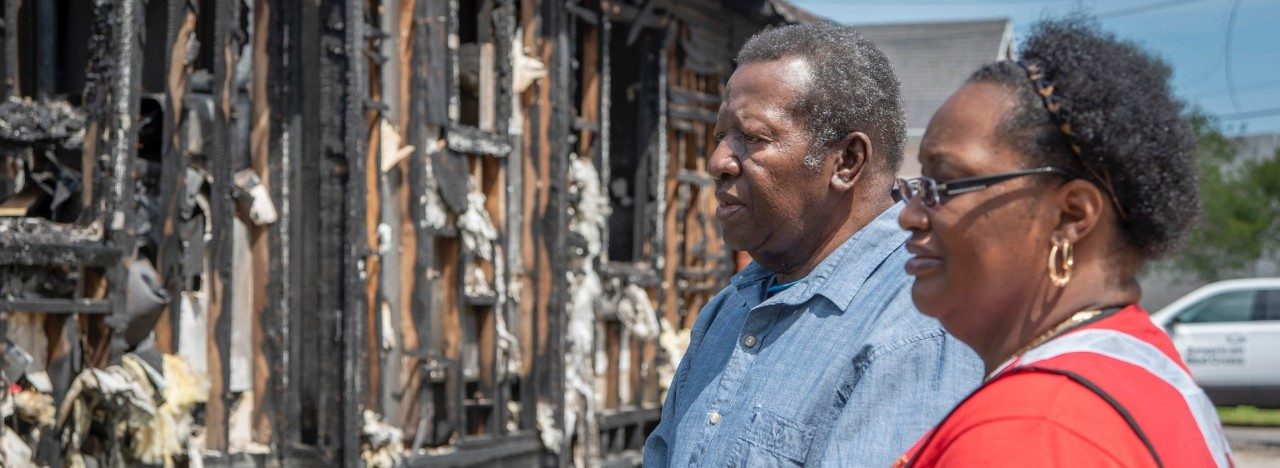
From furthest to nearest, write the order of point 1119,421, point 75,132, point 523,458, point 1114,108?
point 523,458 → point 75,132 → point 1114,108 → point 1119,421

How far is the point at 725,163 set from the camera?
2.93 meters

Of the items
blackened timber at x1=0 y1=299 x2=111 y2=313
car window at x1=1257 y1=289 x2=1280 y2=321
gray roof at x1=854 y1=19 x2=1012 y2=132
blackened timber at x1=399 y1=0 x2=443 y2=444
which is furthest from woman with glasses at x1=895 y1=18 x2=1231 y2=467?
gray roof at x1=854 y1=19 x2=1012 y2=132

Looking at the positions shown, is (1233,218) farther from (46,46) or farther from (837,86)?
(837,86)

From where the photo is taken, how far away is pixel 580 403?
904 cm

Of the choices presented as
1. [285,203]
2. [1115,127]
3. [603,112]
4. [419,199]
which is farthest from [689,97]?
[1115,127]

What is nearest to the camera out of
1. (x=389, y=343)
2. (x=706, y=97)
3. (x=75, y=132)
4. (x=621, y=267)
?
(x=75, y=132)

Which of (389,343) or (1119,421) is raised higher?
(1119,421)

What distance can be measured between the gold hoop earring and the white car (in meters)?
15.2

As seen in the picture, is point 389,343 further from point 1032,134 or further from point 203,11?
point 1032,134

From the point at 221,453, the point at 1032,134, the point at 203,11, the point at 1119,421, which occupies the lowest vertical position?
the point at 221,453

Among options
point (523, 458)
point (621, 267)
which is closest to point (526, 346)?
point (523, 458)

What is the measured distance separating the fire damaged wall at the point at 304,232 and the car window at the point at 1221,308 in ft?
31.6

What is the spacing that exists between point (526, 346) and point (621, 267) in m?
1.47

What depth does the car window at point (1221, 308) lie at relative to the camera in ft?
54.7
